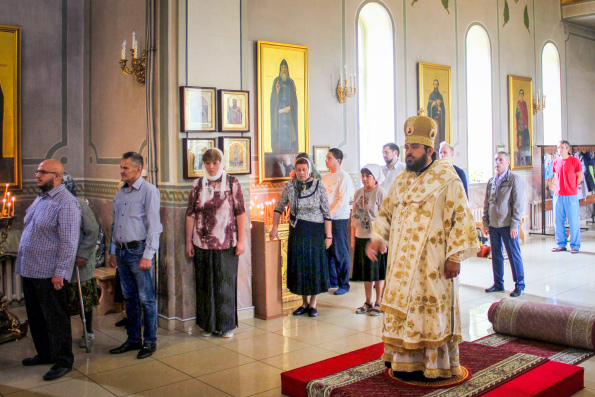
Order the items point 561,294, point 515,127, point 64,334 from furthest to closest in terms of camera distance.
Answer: point 515,127 < point 561,294 < point 64,334

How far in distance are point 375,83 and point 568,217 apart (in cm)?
387

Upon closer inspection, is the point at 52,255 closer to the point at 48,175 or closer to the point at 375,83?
the point at 48,175

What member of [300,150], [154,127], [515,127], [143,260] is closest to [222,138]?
[154,127]

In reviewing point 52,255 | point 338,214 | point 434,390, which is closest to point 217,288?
point 52,255

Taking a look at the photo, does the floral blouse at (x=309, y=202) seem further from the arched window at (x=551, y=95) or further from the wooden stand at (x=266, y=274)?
the arched window at (x=551, y=95)

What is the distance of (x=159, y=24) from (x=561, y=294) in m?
5.34

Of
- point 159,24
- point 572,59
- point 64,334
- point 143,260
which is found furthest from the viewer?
point 572,59

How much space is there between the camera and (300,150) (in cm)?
838

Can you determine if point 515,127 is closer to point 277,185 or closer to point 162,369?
point 277,185

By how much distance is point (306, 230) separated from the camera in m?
6.26

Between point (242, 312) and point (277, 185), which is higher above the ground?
point (277, 185)

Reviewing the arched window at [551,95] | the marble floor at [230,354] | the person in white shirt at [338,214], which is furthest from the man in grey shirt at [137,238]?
the arched window at [551,95]

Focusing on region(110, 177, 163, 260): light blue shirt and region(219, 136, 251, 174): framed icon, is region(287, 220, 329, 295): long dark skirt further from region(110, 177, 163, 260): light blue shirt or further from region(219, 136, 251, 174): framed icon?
region(110, 177, 163, 260): light blue shirt

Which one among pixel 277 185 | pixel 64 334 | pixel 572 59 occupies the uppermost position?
pixel 572 59
